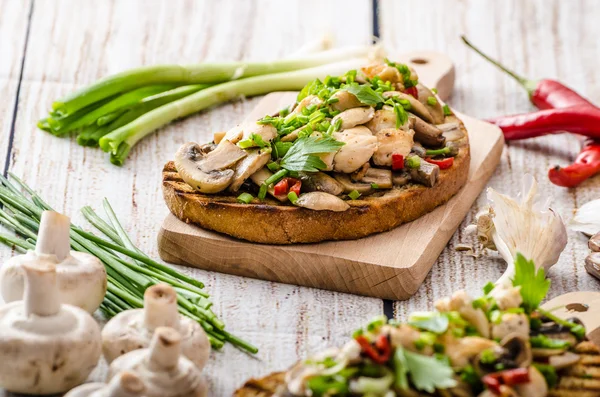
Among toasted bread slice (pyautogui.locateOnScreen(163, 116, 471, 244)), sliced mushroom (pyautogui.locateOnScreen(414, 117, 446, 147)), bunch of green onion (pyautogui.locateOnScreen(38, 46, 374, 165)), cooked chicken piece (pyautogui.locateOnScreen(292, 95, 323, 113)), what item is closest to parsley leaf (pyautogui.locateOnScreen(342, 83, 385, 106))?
cooked chicken piece (pyautogui.locateOnScreen(292, 95, 323, 113))

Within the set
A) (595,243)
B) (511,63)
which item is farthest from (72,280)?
(511,63)

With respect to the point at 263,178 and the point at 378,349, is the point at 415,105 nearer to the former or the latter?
the point at 263,178

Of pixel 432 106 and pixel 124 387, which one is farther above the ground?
pixel 432 106

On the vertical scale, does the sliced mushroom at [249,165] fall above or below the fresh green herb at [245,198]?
above

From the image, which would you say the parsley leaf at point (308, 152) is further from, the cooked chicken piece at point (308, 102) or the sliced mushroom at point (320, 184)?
the cooked chicken piece at point (308, 102)

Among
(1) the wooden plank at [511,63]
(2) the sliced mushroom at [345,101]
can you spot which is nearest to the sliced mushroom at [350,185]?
(2) the sliced mushroom at [345,101]

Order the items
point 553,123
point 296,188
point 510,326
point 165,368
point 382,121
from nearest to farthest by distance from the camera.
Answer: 1. point 165,368
2. point 510,326
3. point 296,188
4. point 382,121
5. point 553,123
